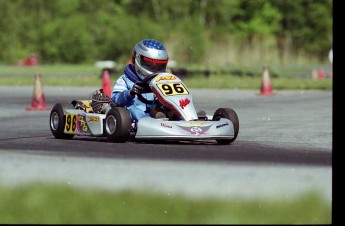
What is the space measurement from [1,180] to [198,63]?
32.0 meters

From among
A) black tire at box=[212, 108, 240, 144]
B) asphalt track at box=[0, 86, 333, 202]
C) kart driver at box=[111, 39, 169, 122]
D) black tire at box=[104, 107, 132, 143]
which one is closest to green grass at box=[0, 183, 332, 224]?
asphalt track at box=[0, 86, 333, 202]

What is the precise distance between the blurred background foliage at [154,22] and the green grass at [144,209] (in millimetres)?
40745

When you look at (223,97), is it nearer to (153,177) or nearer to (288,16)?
(153,177)

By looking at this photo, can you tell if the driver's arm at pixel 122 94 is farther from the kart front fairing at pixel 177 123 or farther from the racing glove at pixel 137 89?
the kart front fairing at pixel 177 123

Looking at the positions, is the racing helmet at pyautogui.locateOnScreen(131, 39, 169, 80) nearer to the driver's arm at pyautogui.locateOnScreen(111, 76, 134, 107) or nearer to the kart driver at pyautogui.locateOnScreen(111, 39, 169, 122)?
the kart driver at pyautogui.locateOnScreen(111, 39, 169, 122)

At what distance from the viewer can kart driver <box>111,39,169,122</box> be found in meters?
12.4

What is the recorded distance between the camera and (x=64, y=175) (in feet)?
29.9

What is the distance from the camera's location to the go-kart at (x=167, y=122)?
1170 centimetres

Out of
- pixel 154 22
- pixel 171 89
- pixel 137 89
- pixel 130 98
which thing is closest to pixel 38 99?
pixel 130 98

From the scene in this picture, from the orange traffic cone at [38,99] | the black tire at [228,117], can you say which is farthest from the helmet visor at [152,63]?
the orange traffic cone at [38,99]

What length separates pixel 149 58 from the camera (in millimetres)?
12492

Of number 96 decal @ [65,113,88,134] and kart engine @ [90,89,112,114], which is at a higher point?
kart engine @ [90,89,112,114]

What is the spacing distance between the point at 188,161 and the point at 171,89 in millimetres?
2077
